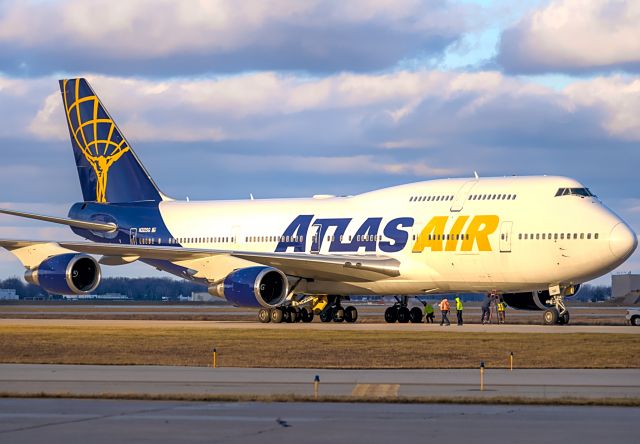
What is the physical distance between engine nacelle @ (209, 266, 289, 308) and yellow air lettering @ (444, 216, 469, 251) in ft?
21.0

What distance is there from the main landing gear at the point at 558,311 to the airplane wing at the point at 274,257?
6.14 metres

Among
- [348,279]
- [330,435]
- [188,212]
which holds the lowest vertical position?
[330,435]

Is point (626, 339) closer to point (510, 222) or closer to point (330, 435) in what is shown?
point (510, 222)

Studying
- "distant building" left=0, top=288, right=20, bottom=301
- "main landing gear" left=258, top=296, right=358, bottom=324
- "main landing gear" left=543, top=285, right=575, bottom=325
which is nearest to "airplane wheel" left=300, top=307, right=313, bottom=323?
"main landing gear" left=258, top=296, right=358, bottom=324

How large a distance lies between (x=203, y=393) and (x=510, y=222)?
26292 millimetres

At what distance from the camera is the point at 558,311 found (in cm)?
4469

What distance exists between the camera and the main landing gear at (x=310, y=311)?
1924 inches

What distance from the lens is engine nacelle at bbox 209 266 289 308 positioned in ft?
147

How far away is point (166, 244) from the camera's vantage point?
5566cm

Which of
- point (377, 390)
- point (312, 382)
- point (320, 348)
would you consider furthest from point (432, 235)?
point (377, 390)

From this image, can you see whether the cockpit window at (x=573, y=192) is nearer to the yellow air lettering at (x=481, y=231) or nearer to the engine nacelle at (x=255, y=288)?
the yellow air lettering at (x=481, y=231)

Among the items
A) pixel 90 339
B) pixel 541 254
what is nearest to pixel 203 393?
pixel 90 339

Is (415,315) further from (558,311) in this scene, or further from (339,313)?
(558,311)

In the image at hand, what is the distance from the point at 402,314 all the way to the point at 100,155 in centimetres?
1793
